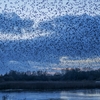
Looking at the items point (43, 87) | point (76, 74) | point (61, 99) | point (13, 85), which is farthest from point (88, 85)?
point (76, 74)

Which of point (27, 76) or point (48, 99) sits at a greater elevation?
point (27, 76)

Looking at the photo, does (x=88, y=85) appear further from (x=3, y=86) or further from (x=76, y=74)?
(x=76, y=74)

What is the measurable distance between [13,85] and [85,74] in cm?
2389

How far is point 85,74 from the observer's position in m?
71.9

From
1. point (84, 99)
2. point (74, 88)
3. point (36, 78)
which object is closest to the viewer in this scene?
point (84, 99)

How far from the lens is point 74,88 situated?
49.2 meters

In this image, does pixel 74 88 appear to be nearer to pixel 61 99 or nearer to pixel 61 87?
pixel 61 87

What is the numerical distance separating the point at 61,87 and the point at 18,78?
73.7 feet

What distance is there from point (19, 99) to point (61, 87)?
15.8 meters

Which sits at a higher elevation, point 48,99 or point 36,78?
point 36,78

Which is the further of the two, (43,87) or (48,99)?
(43,87)

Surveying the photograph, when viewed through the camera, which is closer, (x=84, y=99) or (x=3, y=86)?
(x=84, y=99)

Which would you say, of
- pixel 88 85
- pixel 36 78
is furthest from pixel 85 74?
pixel 88 85

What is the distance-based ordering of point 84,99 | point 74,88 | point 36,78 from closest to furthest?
1. point 84,99
2. point 74,88
3. point 36,78
